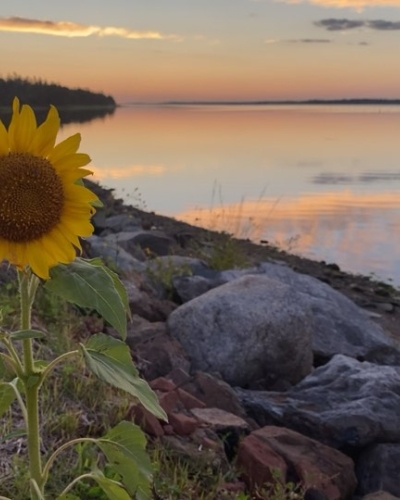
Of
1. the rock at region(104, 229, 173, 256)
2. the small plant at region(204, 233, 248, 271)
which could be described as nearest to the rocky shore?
the small plant at region(204, 233, 248, 271)

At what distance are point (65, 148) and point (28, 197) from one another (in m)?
0.18

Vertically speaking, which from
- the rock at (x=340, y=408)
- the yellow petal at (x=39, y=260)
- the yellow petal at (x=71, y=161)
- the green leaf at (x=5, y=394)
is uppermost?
the yellow petal at (x=71, y=161)

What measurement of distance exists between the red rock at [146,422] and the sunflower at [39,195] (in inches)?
110

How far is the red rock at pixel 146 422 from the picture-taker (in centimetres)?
504

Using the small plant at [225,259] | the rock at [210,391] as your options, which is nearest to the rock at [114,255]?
the small plant at [225,259]

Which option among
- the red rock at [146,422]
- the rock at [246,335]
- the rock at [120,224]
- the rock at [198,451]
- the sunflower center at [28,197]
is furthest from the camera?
the rock at [120,224]

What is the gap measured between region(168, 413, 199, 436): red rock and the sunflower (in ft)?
9.85

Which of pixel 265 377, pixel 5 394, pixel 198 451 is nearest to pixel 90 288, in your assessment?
pixel 5 394

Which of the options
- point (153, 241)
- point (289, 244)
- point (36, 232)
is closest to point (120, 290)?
point (36, 232)

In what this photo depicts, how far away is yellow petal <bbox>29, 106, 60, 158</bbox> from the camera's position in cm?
238

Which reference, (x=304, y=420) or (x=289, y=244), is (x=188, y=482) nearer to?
(x=304, y=420)

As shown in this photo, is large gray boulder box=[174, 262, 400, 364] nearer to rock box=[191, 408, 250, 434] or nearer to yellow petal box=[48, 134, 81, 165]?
rock box=[191, 408, 250, 434]

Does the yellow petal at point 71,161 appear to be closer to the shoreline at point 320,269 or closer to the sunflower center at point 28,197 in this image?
the sunflower center at point 28,197

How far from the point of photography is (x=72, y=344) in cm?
579
